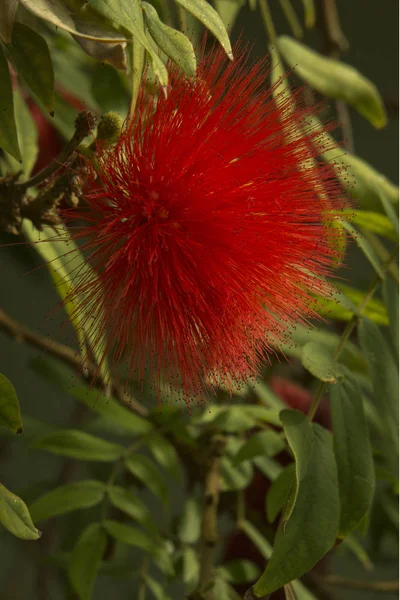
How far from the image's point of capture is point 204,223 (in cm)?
57

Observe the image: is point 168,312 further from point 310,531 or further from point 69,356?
point 69,356

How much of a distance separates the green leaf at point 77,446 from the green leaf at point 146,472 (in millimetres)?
19

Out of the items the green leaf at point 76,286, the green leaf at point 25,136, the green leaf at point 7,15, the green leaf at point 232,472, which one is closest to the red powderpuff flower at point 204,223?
the green leaf at point 76,286

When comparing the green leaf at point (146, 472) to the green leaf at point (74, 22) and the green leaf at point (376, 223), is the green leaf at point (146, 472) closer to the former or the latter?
the green leaf at point (376, 223)

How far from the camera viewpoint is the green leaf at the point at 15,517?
0.49m

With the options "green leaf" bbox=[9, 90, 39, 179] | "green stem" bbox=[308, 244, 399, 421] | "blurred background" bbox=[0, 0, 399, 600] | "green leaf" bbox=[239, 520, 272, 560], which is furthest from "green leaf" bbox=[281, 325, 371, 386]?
"blurred background" bbox=[0, 0, 399, 600]

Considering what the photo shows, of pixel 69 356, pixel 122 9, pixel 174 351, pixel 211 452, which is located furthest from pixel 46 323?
pixel 122 9

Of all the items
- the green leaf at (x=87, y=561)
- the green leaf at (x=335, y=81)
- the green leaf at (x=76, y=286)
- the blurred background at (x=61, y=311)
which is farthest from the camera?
the blurred background at (x=61, y=311)

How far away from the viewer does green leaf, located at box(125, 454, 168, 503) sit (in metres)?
0.81

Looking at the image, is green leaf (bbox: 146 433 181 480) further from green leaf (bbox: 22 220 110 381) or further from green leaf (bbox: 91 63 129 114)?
green leaf (bbox: 91 63 129 114)

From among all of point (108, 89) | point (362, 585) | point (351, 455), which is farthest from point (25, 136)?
point (362, 585)

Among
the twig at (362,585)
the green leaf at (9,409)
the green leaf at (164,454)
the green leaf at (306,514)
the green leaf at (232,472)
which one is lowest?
the twig at (362,585)

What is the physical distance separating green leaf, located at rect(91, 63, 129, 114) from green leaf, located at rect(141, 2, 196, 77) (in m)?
0.28

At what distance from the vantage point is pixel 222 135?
0.56 metres
